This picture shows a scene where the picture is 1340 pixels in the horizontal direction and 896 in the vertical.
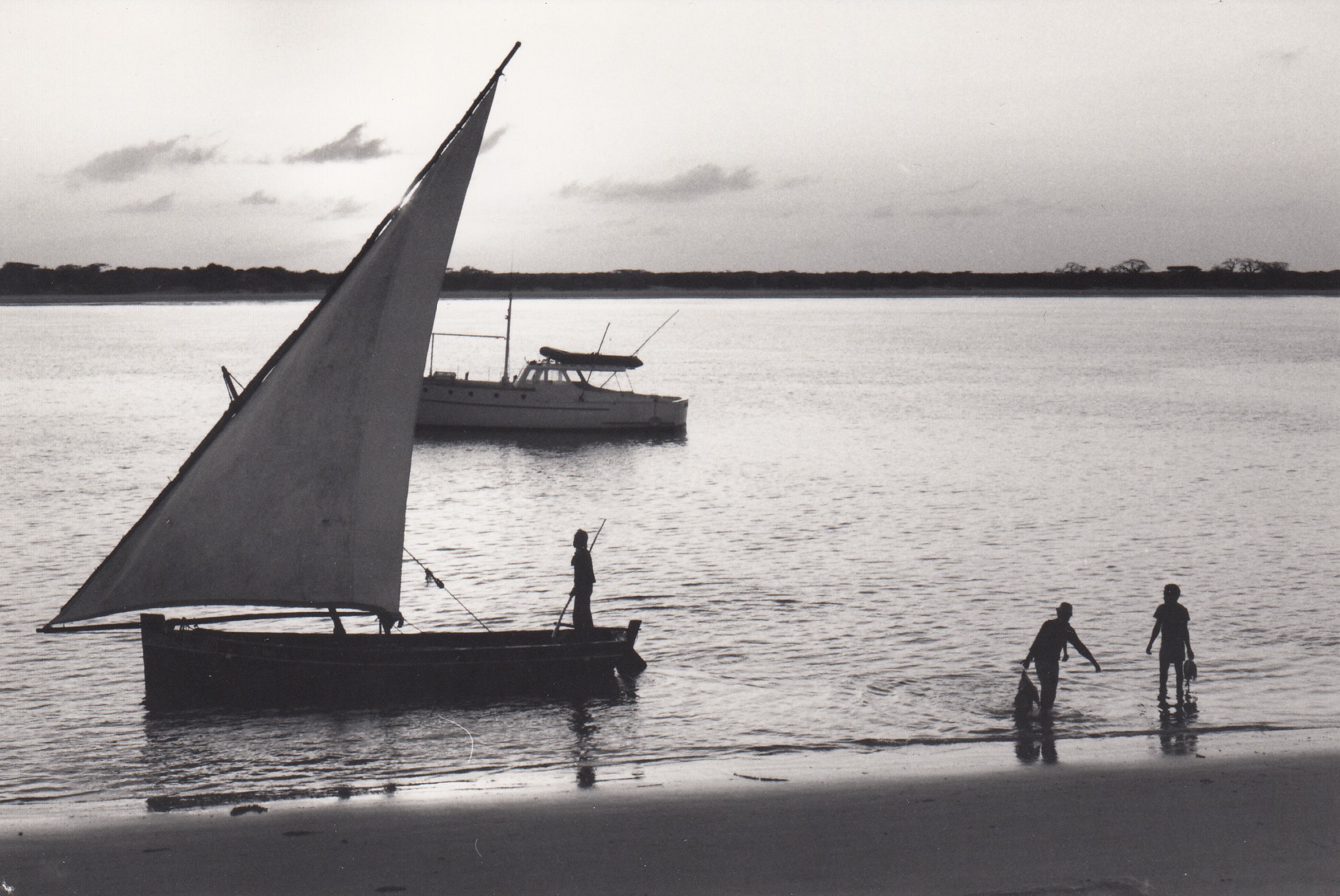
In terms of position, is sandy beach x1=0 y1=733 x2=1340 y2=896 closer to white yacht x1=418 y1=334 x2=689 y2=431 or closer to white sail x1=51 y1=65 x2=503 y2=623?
white sail x1=51 y1=65 x2=503 y2=623

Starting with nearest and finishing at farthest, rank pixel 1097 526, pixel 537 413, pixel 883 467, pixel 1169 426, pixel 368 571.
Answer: pixel 368 571 < pixel 1097 526 < pixel 883 467 < pixel 537 413 < pixel 1169 426

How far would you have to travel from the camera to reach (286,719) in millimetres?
16734

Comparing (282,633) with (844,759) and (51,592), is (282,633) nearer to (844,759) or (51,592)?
(844,759)

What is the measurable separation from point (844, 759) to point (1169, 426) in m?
53.6

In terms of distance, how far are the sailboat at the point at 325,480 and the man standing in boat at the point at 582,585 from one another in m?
1.57

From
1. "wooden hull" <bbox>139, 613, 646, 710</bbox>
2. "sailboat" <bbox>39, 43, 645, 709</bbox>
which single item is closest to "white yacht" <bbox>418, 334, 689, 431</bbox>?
"wooden hull" <bbox>139, 613, 646, 710</bbox>

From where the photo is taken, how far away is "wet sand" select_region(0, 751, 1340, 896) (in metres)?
10.4

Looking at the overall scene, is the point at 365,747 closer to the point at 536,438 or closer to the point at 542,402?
the point at 542,402

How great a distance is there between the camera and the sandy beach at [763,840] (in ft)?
34.0

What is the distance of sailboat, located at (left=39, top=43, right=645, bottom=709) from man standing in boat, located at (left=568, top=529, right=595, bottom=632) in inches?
62.0

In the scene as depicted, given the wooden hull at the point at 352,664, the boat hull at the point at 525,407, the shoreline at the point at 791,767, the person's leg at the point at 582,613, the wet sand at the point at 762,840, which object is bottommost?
the shoreline at the point at 791,767

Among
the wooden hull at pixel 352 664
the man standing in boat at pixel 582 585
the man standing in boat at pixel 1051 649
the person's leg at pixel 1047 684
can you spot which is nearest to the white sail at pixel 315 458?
the wooden hull at pixel 352 664

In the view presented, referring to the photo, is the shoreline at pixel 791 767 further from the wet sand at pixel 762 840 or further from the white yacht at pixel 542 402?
the white yacht at pixel 542 402

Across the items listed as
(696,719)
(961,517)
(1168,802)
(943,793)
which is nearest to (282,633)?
(696,719)
